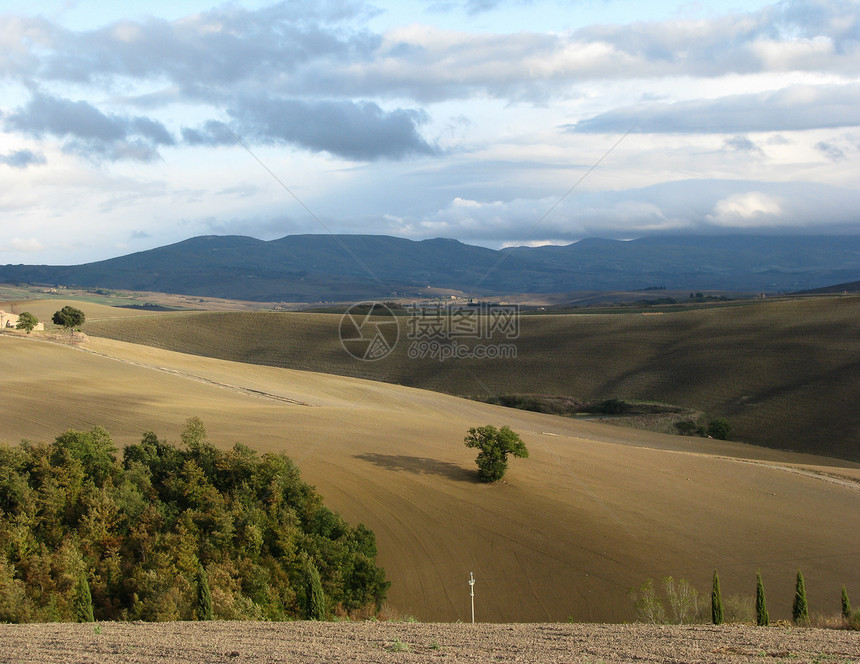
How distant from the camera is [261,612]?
1705cm

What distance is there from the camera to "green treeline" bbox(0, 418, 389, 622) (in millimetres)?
16844

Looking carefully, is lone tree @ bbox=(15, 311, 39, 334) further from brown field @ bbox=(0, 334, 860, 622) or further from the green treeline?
the green treeline

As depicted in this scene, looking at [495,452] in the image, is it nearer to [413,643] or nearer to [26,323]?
[413,643]

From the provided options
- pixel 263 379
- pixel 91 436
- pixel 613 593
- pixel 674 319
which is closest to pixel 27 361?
pixel 263 379

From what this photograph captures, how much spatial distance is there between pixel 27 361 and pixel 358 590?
4105 centimetres

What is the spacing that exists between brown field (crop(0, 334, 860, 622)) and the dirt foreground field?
5.44 meters

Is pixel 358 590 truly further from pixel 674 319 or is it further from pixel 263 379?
pixel 674 319

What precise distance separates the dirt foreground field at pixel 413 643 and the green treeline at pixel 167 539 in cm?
253

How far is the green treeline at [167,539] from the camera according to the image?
1684cm

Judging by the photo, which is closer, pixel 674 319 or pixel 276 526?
pixel 276 526

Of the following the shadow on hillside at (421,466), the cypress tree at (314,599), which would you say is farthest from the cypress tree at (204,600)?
the shadow on hillside at (421,466)

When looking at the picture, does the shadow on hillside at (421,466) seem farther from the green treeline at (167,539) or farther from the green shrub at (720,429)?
the green shrub at (720,429)

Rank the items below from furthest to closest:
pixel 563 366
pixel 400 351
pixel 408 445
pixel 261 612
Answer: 1. pixel 400 351
2. pixel 563 366
3. pixel 408 445
4. pixel 261 612

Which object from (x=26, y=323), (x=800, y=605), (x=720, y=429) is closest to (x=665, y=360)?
(x=720, y=429)
